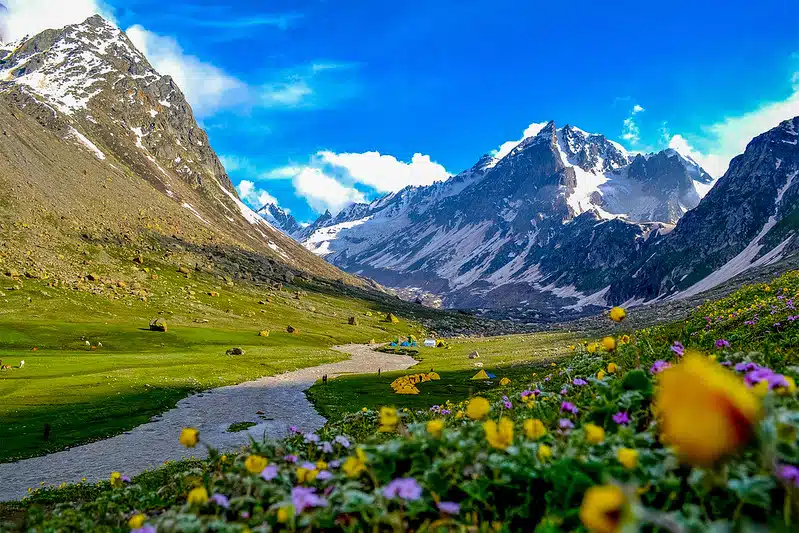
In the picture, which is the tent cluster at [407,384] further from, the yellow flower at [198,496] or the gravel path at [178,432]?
the yellow flower at [198,496]

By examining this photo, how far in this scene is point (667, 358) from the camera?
9695 mm

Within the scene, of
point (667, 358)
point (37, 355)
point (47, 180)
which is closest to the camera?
point (667, 358)

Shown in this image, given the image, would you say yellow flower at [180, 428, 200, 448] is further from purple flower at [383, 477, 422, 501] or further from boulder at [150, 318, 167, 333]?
boulder at [150, 318, 167, 333]

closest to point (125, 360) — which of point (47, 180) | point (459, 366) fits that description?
point (459, 366)

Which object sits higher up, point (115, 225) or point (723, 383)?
point (115, 225)

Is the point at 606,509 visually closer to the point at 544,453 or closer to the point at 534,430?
the point at 544,453

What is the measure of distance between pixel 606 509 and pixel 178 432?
1568 inches

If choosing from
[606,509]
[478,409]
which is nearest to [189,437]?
[478,409]

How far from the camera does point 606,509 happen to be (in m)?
2.46

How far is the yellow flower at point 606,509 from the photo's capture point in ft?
7.89

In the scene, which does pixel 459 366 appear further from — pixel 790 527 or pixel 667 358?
pixel 790 527

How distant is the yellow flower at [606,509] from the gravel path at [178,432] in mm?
24870

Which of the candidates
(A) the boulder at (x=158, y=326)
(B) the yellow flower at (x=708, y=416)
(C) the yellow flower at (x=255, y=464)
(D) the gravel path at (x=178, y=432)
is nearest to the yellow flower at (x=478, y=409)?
(C) the yellow flower at (x=255, y=464)

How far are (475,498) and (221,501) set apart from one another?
8.58ft
